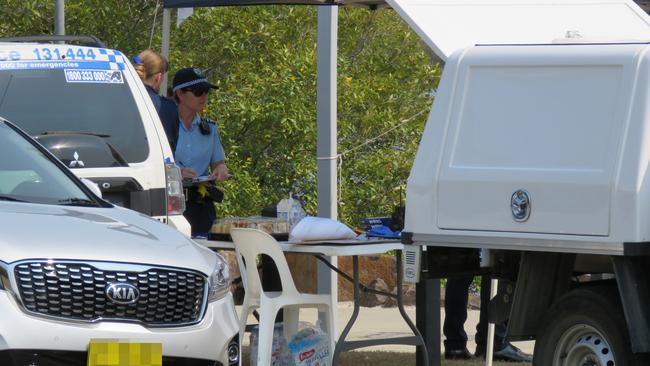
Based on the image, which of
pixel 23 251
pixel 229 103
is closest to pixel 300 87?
pixel 229 103

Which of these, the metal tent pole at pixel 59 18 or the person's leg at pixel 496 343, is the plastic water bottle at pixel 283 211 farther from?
the metal tent pole at pixel 59 18

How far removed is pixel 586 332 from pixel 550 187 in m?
0.71

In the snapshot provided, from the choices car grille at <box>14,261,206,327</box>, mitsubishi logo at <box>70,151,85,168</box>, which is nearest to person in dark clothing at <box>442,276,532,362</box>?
mitsubishi logo at <box>70,151,85,168</box>

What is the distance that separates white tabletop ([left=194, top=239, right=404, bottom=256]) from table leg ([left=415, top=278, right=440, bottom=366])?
631 mm

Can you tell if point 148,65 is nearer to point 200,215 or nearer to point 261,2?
point 261,2

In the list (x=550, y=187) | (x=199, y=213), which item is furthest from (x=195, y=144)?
(x=550, y=187)

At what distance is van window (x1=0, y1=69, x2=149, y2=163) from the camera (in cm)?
899

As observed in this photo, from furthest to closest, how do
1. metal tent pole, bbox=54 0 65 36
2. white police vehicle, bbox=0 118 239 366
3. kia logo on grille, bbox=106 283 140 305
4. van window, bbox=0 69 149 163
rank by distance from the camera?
metal tent pole, bbox=54 0 65 36, van window, bbox=0 69 149 163, kia logo on grille, bbox=106 283 140 305, white police vehicle, bbox=0 118 239 366

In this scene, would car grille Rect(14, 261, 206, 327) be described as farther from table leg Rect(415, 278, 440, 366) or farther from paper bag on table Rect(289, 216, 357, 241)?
table leg Rect(415, 278, 440, 366)

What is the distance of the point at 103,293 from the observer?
6.43 meters

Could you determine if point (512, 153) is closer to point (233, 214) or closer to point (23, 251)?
point (23, 251)

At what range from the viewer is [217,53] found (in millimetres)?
16781

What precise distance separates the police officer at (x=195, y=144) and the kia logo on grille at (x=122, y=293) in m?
3.74

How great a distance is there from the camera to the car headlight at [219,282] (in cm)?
699
